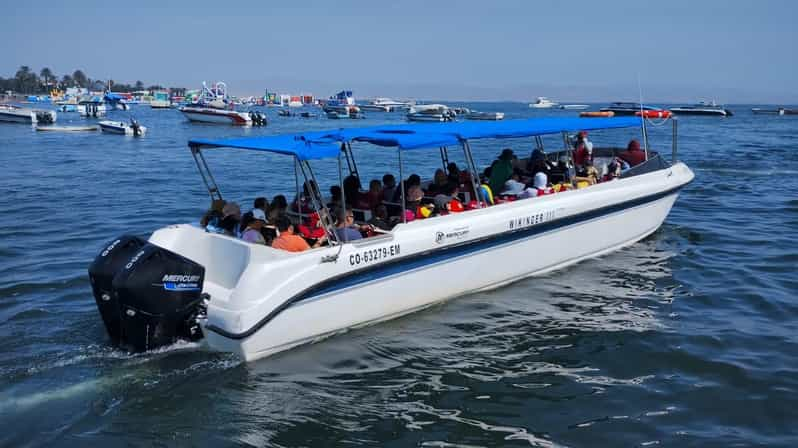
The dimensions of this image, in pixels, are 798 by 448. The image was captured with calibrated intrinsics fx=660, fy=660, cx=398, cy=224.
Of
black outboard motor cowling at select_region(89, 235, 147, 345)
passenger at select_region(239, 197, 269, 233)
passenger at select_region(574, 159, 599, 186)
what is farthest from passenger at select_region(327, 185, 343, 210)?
passenger at select_region(574, 159, 599, 186)

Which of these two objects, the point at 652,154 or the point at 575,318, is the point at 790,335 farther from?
the point at 652,154

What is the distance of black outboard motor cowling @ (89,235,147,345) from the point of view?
6.33 meters

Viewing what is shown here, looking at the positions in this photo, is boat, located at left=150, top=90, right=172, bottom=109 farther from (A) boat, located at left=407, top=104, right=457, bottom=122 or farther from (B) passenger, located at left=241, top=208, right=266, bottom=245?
(B) passenger, located at left=241, top=208, right=266, bottom=245

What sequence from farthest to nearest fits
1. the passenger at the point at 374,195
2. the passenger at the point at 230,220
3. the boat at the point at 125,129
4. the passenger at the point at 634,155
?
the boat at the point at 125,129, the passenger at the point at 634,155, the passenger at the point at 374,195, the passenger at the point at 230,220

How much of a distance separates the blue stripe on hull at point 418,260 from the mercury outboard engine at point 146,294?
0.34m

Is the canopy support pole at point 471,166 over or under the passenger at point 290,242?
over

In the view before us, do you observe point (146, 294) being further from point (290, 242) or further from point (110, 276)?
point (290, 242)

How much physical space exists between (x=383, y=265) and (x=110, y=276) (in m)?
2.77

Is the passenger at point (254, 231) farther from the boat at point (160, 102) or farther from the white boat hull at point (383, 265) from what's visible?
the boat at point (160, 102)

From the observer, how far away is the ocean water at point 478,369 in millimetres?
5582

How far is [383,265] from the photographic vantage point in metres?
7.30

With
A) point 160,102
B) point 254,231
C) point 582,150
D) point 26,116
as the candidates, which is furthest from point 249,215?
point 160,102

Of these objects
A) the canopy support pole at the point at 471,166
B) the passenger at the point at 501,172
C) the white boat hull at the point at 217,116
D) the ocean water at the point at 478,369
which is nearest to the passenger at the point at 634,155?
the ocean water at the point at 478,369

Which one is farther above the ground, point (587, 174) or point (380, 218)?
point (587, 174)
